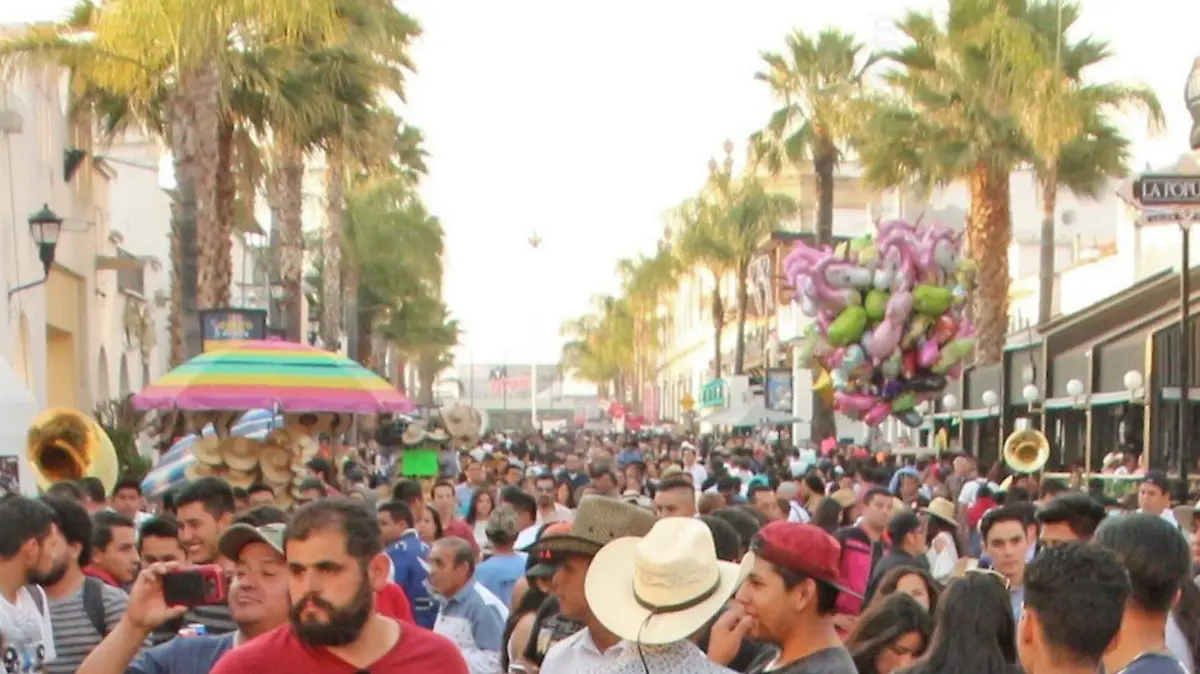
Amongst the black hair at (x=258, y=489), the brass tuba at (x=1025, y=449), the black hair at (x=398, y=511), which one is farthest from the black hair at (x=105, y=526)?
A: the brass tuba at (x=1025, y=449)

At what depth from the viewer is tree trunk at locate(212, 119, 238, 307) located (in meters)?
26.3

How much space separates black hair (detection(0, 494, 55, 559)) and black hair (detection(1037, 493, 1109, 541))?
4.20 metres

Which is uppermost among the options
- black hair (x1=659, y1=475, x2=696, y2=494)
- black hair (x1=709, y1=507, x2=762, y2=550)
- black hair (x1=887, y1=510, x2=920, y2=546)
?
black hair (x1=659, y1=475, x2=696, y2=494)

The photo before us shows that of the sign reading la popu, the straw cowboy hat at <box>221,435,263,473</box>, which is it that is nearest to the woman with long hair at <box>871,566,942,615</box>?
the straw cowboy hat at <box>221,435,263,473</box>

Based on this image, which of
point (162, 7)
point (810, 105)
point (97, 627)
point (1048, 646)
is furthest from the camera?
point (810, 105)

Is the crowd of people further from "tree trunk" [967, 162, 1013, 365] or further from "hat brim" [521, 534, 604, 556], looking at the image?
"tree trunk" [967, 162, 1013, 365]

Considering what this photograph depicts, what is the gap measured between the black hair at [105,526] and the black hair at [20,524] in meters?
2.06

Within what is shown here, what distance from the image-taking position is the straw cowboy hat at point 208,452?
52.1 ft

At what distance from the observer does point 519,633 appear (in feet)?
26.6

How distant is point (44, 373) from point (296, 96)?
21.3 feet

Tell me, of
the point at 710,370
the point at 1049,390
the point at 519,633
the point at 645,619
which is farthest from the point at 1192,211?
the point at 710,370

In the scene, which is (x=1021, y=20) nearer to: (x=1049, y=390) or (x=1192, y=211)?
(x=1049, y=390)

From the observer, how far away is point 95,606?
7.64 m

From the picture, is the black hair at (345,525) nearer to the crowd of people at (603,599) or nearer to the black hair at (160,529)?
the crowd of people at (603,599)
